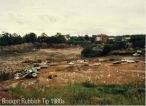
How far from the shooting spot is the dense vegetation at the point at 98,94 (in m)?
13.1

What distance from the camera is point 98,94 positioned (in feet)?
48.8

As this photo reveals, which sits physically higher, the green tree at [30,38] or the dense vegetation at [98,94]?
the green tree at [30,38]

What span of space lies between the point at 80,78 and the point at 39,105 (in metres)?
8.26

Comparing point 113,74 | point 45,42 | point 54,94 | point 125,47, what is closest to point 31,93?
point 54,94

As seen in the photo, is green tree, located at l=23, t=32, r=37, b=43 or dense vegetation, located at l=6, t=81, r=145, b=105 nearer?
dense vegetation, located at l=6, t=81, r=145, b=105

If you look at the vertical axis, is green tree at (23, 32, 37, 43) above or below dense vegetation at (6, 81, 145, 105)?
above

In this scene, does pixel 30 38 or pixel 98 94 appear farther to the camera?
pixel 30 38

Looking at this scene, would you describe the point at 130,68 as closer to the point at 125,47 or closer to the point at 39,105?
the point at 39,105

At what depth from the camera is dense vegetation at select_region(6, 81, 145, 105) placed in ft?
43.1

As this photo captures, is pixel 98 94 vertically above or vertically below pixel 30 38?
below

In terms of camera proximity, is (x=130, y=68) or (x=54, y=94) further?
(x=130, y=68)

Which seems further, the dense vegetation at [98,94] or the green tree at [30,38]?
the green tree at [30,38]

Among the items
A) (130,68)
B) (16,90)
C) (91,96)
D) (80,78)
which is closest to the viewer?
(91,96)

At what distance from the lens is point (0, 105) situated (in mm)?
12273
